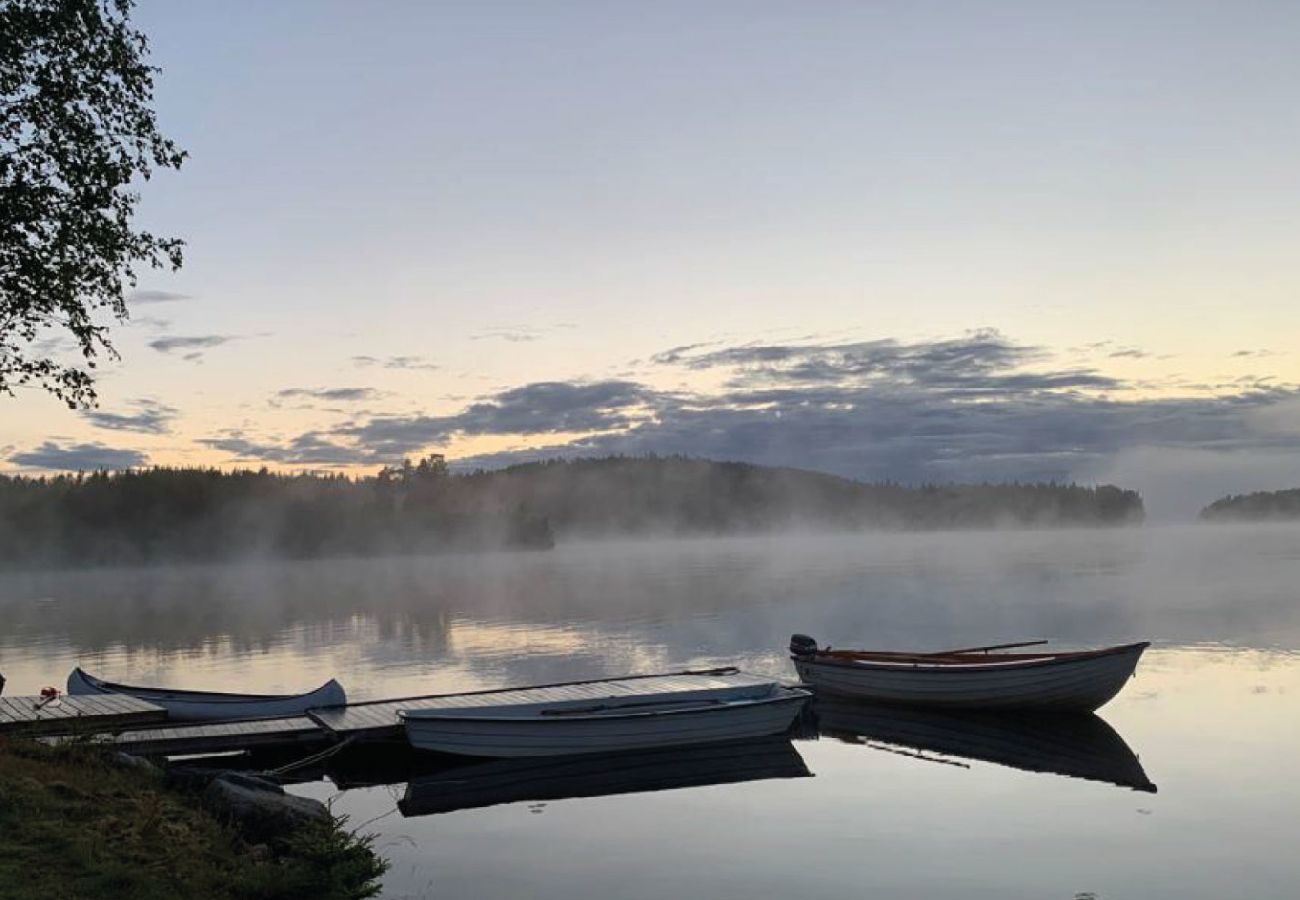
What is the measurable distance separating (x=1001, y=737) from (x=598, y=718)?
34.6 feet

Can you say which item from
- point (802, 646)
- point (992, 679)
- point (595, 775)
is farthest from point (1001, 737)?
point (595, 775)

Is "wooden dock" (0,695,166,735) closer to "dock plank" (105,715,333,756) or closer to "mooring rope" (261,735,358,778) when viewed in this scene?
"dock plank" (105,715,333,756)

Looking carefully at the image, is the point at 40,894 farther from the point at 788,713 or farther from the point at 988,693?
the point at 988,693

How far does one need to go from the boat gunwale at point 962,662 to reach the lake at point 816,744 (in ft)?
6.45

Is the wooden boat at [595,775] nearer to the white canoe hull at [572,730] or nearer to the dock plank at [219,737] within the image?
the white canoe hull at [572,730]

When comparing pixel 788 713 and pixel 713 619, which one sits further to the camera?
pixel 713 619

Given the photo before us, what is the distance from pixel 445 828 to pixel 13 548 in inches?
8000

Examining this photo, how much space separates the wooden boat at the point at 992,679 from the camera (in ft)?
95.7

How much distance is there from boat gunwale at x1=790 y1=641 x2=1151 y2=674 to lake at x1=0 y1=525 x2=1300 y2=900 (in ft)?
6.45

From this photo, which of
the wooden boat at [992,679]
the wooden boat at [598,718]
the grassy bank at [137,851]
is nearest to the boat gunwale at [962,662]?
the wooden boat at [992,679]

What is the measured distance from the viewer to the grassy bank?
38.8ft

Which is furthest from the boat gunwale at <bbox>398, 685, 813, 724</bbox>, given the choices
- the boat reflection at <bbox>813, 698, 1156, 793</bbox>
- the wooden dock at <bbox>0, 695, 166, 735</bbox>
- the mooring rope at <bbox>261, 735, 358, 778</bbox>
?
the wooden dock at <bbox>0, 695, 166, 735</bbox>

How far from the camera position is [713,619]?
6044 centimetres

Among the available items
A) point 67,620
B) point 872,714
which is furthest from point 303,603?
point 872,714
